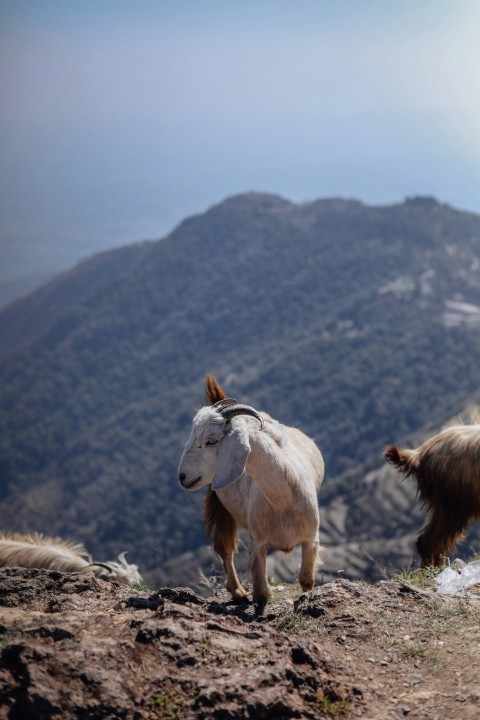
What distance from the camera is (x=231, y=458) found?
527cm

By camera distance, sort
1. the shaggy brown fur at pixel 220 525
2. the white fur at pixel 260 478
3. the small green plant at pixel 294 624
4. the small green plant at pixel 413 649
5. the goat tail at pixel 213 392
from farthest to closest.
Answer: the shaggy brown fur at pixel 220 525
the goat tail at pixel 213 392
the white fur at pixel 260 478
the small green plant at pixel 294 624
the small green plant at pixel 413 649

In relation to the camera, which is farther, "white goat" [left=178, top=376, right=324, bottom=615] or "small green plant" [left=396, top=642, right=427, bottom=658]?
"white goat" [left=178, top=376, right=324, bottom=615]

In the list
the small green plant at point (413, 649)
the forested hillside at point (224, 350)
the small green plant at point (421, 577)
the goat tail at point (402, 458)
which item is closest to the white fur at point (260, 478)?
the small green plant at point (421, 577)

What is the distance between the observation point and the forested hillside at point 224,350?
70250 mm

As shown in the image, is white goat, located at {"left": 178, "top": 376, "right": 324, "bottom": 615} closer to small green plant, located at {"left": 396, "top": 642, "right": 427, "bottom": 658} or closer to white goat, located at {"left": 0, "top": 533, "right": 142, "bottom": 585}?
small green plant, located at {"left": 396, "top": 642, "right": 427, "bottom": 658}

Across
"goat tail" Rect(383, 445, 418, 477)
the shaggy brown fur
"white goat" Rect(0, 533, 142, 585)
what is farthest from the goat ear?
"white goat" Rect(0, 533, 142, 585)

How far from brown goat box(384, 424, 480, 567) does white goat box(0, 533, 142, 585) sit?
3237 millimetres

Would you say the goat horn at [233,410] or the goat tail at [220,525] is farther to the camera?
the goat tail at [220,525]

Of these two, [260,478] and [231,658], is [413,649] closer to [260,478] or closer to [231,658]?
[231,658]

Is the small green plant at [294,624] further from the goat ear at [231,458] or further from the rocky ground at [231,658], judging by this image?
the goat ear at [231,458]

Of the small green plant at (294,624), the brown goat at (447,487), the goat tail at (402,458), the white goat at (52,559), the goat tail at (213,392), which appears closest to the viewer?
the small green plant at (294,624)

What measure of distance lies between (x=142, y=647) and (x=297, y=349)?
79.4 m

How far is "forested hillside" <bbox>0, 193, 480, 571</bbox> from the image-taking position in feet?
230

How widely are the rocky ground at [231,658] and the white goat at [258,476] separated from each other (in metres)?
0.49
